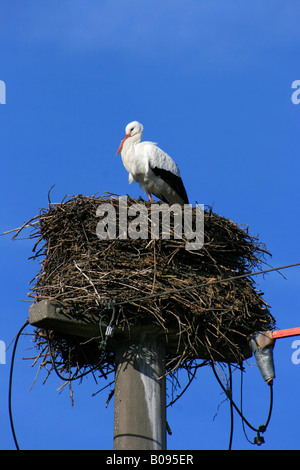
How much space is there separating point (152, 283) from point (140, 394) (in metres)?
1.00

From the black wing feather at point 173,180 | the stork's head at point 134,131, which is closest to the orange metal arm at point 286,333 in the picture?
the black wing feather at point 173,180

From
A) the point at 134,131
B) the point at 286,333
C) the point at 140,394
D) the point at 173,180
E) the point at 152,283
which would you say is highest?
the point at 134,131

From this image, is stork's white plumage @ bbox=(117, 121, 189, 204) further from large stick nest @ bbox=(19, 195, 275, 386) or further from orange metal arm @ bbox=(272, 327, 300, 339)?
orange metal arm @ bbox=(272, 327, 300, 339)

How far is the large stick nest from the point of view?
6680 millimetres

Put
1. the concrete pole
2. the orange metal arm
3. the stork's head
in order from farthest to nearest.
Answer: the stork's head → the concrete pole → the orange metal arm

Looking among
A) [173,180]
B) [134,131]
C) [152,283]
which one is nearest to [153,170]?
[173,180]

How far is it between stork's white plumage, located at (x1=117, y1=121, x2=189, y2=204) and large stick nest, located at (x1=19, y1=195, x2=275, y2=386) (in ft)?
6.50

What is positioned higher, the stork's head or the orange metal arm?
the stork's head

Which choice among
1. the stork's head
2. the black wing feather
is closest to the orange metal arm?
the black wing feather

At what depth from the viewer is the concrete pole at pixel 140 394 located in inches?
245

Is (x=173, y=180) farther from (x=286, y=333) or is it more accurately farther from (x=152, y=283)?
(x=286, y=333)

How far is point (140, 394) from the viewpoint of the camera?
6406mm

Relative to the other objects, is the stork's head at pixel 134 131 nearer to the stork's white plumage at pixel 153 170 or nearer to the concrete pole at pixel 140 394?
the stork's white plumage at pixel 153 170

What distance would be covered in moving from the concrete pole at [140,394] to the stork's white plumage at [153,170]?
3.68 metres
